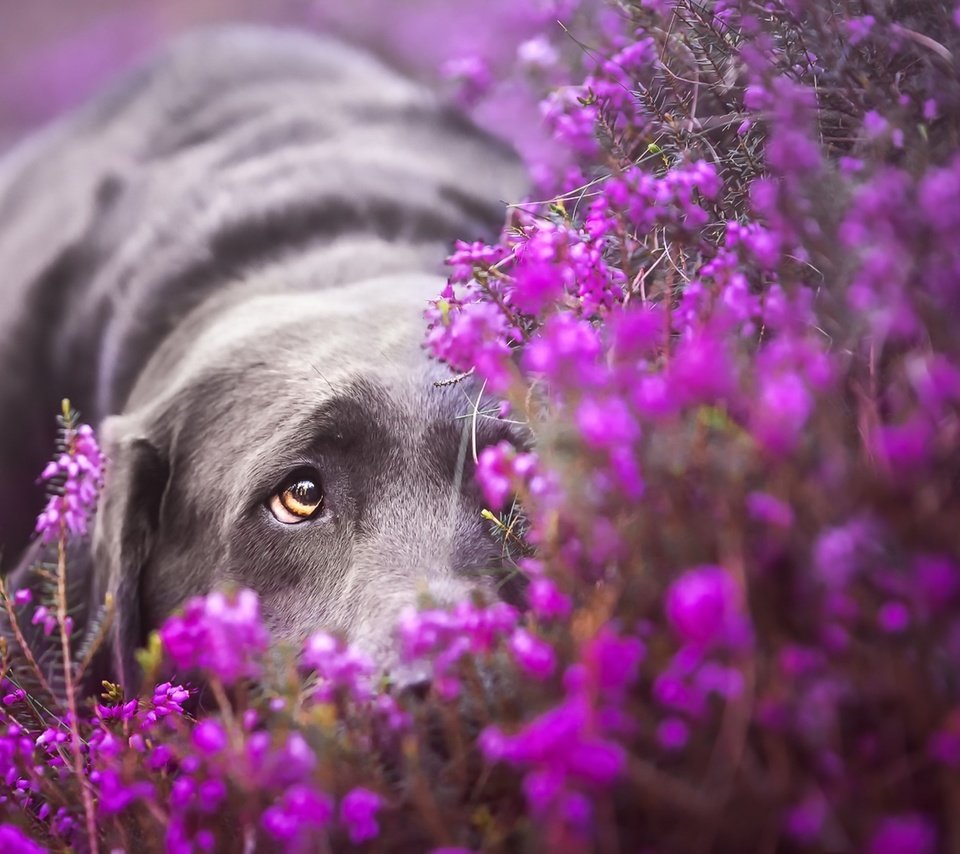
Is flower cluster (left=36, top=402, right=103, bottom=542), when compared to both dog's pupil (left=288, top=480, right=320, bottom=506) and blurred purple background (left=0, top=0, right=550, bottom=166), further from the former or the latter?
blurred purple background (left=0, top=0, right=550, bottom=166)

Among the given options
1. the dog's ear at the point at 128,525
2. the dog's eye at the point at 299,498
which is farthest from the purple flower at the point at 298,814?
the dog's ear at the point at 128,525

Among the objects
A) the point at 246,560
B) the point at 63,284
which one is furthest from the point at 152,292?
the point at 246,560

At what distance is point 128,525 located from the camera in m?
2.21

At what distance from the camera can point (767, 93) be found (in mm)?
1492

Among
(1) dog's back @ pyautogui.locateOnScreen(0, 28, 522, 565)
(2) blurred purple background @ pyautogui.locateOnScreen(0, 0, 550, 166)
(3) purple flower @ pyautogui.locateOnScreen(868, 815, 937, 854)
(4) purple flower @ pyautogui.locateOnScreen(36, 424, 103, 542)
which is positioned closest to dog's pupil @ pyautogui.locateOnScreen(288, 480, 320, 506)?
(4) purple flower @ pyautogui.locateOnScreen(36, 424, 103, 542)

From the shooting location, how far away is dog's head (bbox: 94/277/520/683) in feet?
6.14

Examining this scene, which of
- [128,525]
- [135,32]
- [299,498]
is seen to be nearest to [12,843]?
[299,498]

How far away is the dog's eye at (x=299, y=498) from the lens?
6.51ft

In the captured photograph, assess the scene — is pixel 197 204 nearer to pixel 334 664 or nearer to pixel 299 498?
pixel 299 498

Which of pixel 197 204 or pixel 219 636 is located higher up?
pixel 219 636

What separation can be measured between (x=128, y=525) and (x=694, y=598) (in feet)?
5.29

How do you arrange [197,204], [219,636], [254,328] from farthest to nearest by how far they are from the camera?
[197,204] < [254,328] < [219,636]

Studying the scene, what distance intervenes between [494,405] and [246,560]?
0.57m

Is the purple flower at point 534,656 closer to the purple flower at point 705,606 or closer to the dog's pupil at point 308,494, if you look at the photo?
the purple flower at point 705,606
